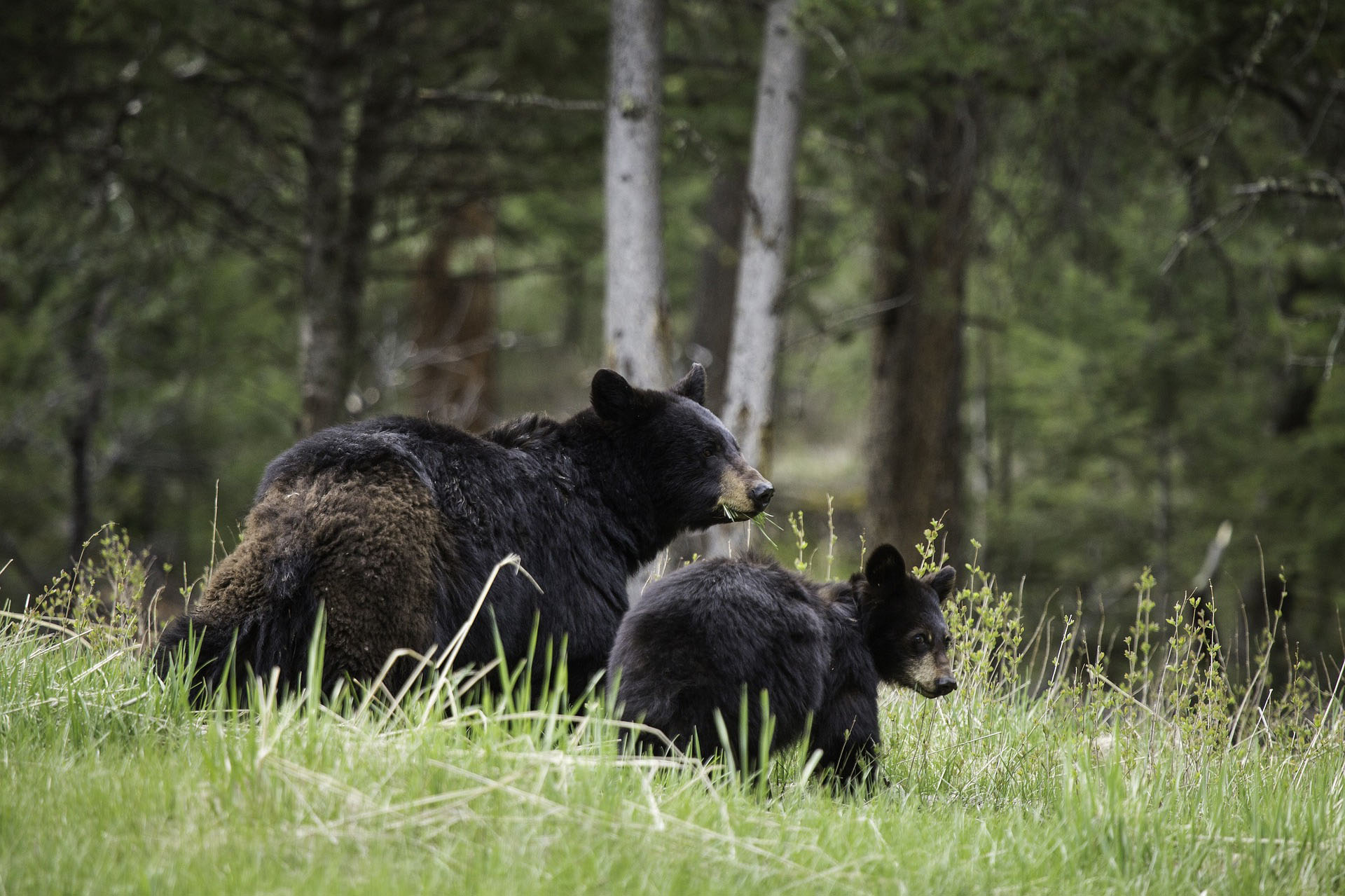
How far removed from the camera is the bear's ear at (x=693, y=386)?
220 inches

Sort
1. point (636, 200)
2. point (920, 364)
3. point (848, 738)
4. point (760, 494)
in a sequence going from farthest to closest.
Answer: point (920, 364)
point (636, 200)
point (760, 494)
point (848, 738)

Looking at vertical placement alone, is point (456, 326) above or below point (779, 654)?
above

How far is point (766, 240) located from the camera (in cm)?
866

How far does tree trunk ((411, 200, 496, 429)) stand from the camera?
15.2 meters

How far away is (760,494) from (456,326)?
34.7ft

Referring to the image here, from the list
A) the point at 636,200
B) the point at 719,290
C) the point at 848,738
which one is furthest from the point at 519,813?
the point at 719,290

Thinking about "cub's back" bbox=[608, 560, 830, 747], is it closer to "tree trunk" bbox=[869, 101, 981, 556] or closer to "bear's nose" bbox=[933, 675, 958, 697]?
"bear's nose" bbox=[933, 675, 958, 697]

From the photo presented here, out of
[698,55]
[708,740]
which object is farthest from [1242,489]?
[708,740]

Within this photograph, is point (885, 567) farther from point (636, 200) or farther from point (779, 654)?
point (636, 200)

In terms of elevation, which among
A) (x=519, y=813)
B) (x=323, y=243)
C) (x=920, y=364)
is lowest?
(x=519, y=813)

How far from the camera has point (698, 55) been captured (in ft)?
35.8

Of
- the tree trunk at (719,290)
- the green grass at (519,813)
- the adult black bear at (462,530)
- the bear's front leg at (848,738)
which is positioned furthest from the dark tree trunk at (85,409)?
the bear's front leg at (848,738)

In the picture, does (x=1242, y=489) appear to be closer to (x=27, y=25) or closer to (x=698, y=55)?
(x=698, y=55)

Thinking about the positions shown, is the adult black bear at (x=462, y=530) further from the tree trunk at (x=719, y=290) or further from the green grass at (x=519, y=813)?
the tree trunk at (x=719, y=290)
